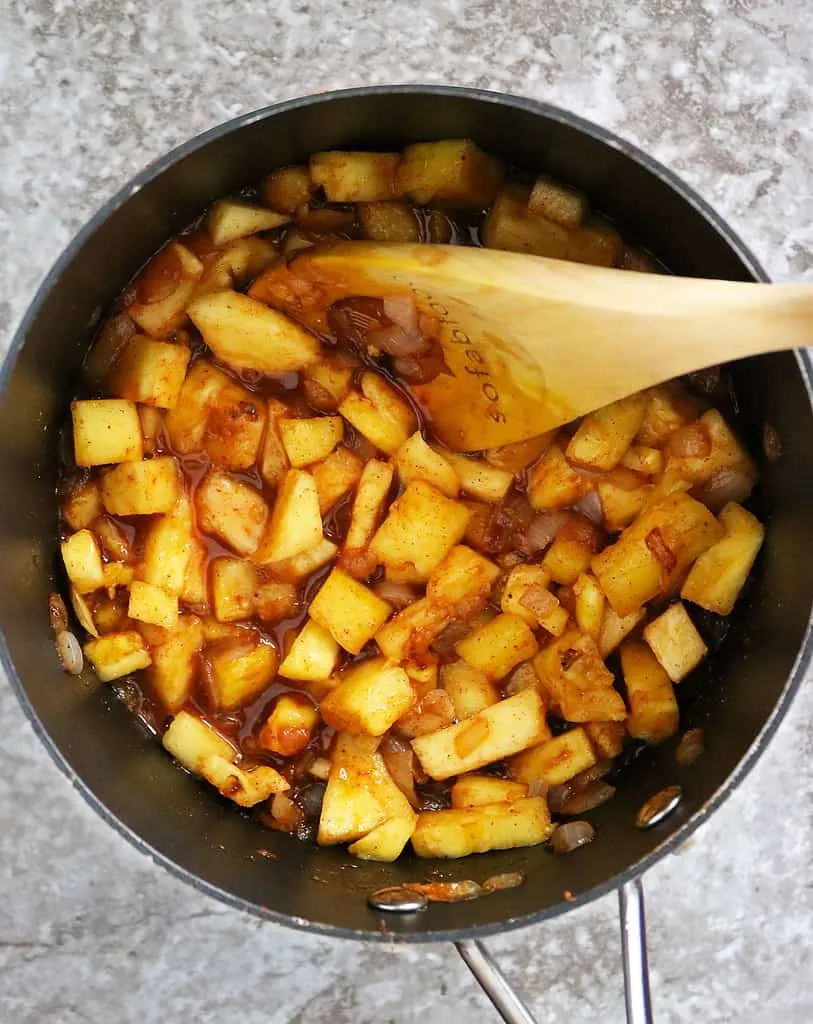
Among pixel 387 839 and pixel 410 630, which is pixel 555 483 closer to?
pixel 410 630

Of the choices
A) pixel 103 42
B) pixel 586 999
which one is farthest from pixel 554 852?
pixel 103 42

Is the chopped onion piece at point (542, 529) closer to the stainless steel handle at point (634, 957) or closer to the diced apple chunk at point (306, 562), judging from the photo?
the diced apple chunk at point (306, 562)

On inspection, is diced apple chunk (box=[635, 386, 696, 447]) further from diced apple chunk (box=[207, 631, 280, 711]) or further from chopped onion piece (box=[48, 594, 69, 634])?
chopped onion piece (box=[48, 594, 69, 634])

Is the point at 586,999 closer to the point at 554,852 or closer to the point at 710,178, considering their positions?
the point at 554,852

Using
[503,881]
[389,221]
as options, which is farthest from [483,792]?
[389,221]

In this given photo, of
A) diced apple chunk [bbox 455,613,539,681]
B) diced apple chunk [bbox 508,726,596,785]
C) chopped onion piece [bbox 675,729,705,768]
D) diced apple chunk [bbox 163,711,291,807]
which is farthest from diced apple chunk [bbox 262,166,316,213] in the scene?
chopped onion piece [bbox 675,729,705,768]

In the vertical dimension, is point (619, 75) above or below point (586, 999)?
above
